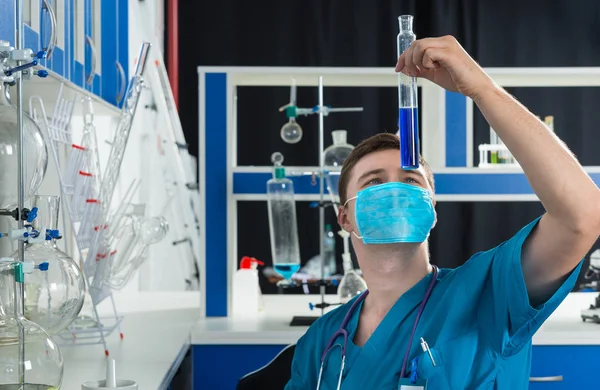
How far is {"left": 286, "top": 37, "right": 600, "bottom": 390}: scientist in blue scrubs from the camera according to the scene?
3.84ft

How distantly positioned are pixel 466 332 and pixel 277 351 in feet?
3.69

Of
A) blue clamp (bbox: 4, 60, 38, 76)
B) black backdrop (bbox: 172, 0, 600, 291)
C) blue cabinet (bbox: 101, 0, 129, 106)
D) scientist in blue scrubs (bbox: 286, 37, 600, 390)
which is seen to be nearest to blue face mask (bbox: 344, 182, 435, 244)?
scientist in blue scrubs (bbox: 286, 37, 600, 390)

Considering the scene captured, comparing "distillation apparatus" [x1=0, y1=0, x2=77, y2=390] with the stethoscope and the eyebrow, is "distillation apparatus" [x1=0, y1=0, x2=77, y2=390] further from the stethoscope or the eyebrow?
the eyebrow

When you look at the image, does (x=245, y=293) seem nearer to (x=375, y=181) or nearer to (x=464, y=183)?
(x=464, y=183)

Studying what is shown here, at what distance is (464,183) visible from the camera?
270 cm

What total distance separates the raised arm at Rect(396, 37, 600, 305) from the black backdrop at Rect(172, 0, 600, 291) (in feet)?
12.2

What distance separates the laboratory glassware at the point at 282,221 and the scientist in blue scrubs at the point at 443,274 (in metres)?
0.96

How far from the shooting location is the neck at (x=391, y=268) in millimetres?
1546

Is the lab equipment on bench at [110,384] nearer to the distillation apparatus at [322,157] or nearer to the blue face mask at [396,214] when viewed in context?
the blue face mask at [396,214]

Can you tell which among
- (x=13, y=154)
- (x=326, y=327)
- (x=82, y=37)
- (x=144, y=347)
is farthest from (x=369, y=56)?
(x=13, y=154)

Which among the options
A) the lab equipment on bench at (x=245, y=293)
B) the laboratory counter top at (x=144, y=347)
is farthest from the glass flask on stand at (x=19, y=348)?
the lab equipment on bench at (x=245, y=293)

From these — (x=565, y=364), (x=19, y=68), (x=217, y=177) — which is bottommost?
(x=565, y=364)

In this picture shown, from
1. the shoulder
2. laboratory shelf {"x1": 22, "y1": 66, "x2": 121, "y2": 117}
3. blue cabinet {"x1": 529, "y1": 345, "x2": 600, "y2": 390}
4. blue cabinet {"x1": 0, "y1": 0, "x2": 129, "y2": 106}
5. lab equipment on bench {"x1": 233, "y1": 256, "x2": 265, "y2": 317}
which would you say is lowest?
blue cabinet {"x1": 529, "y1": 345, "x2": 600, "y2": 390}

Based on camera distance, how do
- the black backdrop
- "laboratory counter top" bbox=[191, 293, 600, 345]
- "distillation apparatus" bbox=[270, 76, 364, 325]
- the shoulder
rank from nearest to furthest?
the shoulder
"laboratory counter top" bbox=[191, 293, 600, 345]
"distillation apparatus" bbox=[270, 76, 364, 325]
the black backdrop
